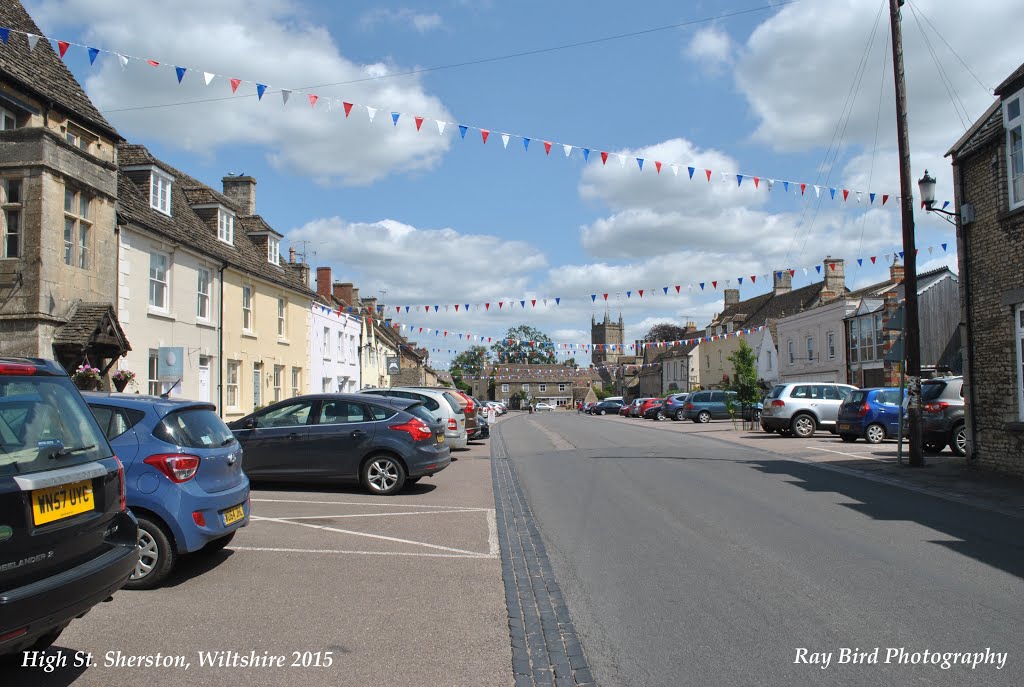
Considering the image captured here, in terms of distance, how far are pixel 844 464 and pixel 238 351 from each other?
17.7 m

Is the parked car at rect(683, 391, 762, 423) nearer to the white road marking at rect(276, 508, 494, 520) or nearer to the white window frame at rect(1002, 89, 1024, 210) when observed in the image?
the white window frame at rect(1002, 89, 1024, 210)

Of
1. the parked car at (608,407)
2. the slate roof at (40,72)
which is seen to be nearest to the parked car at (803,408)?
the slate roof at (40,72)

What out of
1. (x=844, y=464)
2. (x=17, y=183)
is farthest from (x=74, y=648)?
(x=844, y=464)

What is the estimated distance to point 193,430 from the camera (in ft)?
22.4

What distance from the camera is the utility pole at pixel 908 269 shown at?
1527 cm

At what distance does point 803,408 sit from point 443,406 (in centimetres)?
1259

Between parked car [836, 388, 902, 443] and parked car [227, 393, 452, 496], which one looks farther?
parked car [836, 388, 902, 443]

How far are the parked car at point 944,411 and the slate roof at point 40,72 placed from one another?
18.9 metres

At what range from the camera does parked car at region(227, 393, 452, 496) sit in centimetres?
1194

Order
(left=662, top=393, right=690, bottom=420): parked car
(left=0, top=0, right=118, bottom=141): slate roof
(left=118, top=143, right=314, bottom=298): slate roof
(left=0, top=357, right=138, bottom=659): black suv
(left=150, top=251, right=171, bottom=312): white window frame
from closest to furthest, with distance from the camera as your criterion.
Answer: (left=0, top=357, right=138, bottom=659): black suv < (left=0, top=0, right=118, bottom=141): slate roof < (left=118, top=143, right=314, bottom=298): slate roof < (left=150, top=251, right=171, bottom=312): white window frame < (left=662, top=393, right=690, bottom=420): parked car

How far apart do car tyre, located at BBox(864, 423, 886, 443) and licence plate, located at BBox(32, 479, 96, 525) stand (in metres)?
20.7

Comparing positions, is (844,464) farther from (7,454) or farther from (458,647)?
(7,454)

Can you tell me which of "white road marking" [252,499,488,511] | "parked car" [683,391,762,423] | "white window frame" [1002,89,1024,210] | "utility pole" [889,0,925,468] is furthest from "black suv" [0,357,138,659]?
"parked car" [683,391,762,423]

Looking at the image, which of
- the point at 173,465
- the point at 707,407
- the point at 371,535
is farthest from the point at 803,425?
the point at 173,465
